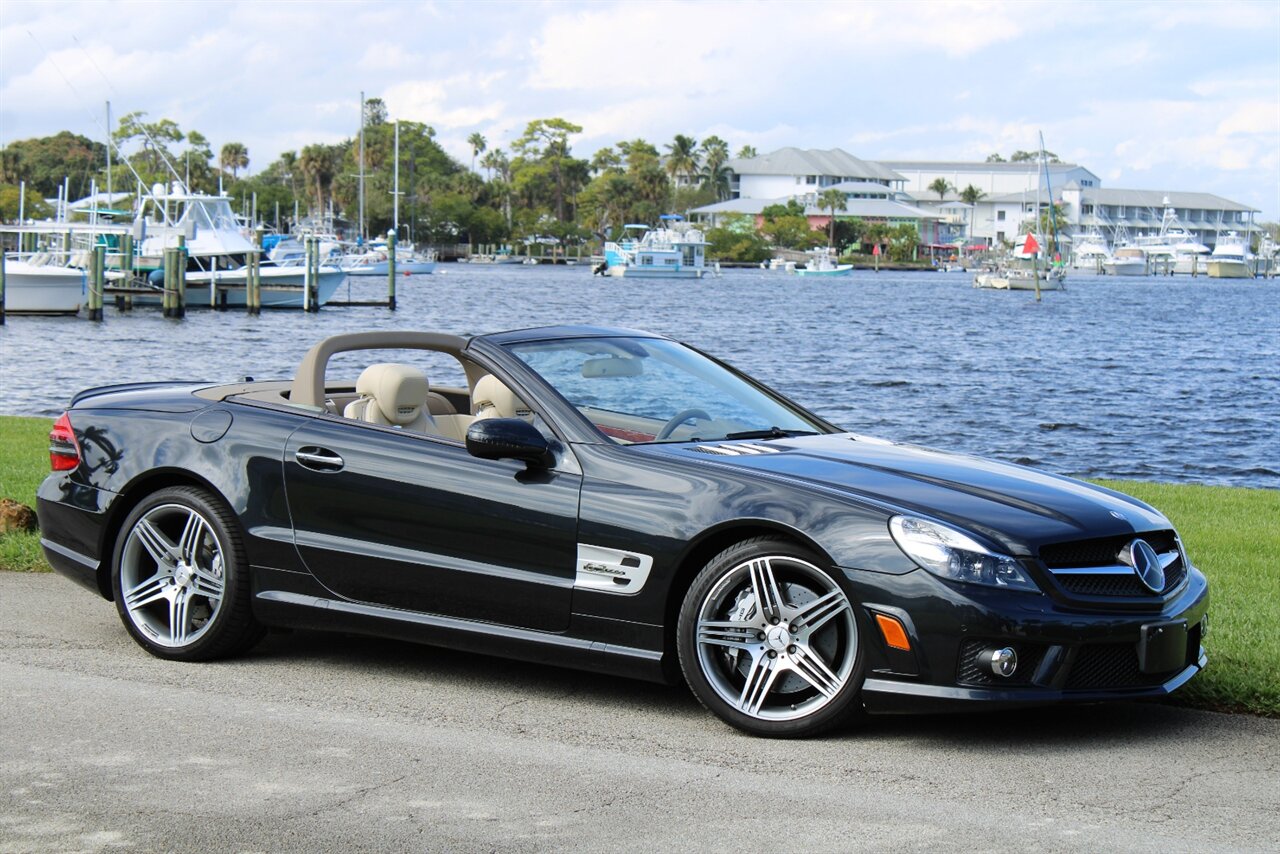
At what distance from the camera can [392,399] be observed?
642 centimetres

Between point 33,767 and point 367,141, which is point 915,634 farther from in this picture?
point 367,141

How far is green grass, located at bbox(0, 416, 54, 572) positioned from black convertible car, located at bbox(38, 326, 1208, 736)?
58.1 inches

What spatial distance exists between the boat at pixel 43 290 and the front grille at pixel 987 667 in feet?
175

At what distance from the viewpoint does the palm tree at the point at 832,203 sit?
178250 mm

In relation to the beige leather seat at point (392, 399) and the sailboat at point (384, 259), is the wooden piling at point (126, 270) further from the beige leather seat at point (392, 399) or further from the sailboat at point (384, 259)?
the beige leather seat at point (392, 399)

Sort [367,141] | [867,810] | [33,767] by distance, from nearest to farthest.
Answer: [867,810], [33,767], [367,141]

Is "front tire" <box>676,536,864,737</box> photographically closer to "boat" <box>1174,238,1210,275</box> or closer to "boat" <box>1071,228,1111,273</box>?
"boat" <box>1071,228,1111,273</box>

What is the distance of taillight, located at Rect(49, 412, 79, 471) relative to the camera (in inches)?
268

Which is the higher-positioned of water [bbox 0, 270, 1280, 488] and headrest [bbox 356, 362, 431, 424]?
headrest [bbox 356, 362, 431, 424]

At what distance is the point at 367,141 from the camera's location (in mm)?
184000

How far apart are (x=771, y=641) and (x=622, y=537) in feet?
2.09

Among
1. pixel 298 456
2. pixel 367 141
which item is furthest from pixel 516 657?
pixel 367 141

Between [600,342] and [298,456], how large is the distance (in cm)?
131

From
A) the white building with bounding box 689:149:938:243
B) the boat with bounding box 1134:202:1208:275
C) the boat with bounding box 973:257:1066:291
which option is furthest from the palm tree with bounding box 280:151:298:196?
the boat with bounding box 1134:202:1208:275
